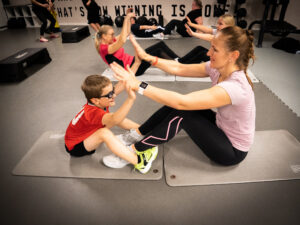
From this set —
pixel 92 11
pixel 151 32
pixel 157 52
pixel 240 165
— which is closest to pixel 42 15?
pixel 92 11

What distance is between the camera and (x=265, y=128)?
7.53 ft

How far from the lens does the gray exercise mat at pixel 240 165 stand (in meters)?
1.66

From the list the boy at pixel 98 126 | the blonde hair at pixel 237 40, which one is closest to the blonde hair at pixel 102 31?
the boy at pixel 98 126

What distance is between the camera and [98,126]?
1696 millimetres

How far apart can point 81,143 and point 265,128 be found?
1.95 metres

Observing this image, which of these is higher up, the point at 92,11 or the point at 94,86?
the point at 92,11

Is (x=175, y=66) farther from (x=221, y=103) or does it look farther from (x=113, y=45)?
(x=113, y=45)

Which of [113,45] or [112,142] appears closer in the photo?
[112,142]

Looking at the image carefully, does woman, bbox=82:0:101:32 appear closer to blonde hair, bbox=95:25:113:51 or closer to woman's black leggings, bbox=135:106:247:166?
blonde hair, bbox=95:25:113:51

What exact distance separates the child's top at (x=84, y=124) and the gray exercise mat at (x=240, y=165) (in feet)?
2.31

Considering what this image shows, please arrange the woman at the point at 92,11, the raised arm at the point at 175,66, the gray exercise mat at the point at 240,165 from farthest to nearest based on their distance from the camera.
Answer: the woman at the point at 92,11
the raised arm at the point at 175,66
the gray exercise mat at the point at 240,165

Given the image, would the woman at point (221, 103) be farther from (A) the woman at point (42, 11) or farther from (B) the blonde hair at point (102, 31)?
(A) the woman at point (42, 11)

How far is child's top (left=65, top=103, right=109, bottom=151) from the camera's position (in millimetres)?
1577

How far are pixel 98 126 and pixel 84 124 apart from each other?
0.12 m
